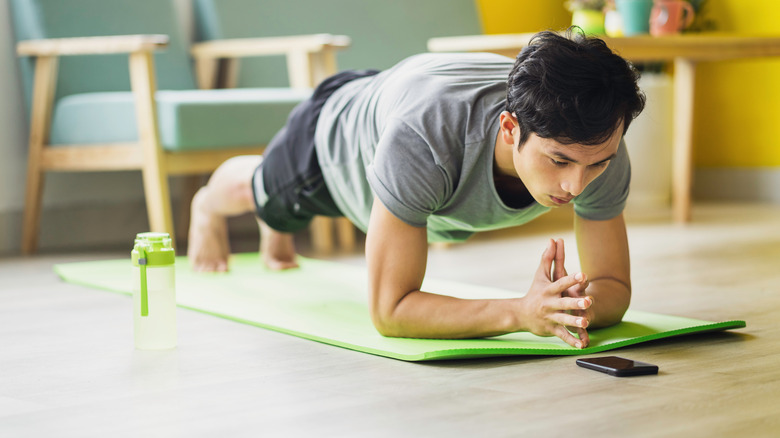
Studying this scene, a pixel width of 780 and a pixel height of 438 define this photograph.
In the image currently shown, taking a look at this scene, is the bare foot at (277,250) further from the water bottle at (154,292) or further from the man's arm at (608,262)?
the man's arm at (608,262)

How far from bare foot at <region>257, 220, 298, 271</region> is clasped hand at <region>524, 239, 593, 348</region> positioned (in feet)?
3.70

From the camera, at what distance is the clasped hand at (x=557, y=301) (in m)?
1.38

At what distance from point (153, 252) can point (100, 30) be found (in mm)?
1841

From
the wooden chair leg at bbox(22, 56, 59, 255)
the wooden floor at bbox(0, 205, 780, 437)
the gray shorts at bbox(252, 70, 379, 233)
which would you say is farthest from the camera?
the wooden chair leg at bbox(22, 56, 59, 255)

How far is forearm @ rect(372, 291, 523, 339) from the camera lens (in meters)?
1.46

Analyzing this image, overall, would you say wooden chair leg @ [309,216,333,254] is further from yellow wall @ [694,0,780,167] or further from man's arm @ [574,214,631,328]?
yellow wall @ [694,0,780,167]

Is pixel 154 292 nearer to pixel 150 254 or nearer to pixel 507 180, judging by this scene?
pixel 150 254

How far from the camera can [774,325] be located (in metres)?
1.66

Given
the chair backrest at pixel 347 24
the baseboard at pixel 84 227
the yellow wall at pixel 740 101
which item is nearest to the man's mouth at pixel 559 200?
the baseboard at pixel 84 227

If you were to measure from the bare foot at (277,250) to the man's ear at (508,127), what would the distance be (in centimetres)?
112

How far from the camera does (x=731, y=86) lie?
457cm

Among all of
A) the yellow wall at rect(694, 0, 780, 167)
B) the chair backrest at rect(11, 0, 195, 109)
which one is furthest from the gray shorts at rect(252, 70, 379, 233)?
the yellow wall at rect(694, 0, 780, 167)

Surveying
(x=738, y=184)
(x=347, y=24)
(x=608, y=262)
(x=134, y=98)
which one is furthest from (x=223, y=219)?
(x=738, y=184)

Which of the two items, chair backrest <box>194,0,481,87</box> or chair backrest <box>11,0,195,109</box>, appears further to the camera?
chair backrest <box>194,0,481,87</box>
